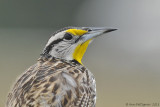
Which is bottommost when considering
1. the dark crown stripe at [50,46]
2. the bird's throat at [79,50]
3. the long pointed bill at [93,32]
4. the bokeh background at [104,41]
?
the bokeh background at [104,41]

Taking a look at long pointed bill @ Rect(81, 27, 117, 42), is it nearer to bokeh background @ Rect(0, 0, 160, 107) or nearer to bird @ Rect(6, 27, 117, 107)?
bird @ Rect(6, 27, 117, 107)

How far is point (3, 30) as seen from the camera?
17.4m

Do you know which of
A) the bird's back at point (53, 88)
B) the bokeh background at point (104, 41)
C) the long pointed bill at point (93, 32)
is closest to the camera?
the bird's back at point (53, 88)

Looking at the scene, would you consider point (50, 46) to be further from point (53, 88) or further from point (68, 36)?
point (53, 88)

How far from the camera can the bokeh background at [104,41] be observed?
8.97 metres

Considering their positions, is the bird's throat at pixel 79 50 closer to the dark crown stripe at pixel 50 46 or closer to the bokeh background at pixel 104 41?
the dark crown stripe at pixel 50 46

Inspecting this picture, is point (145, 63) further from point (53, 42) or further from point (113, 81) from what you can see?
point (53, 42)

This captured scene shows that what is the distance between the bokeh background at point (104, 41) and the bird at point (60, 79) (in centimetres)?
270

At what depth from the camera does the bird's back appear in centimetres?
344

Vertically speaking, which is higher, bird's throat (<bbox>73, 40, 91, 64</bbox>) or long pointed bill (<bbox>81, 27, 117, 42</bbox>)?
long pointed bill (<bbox>81, 27, 117, 42</bbox>)

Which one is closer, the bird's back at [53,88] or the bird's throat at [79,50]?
the bird's back at [53,88]

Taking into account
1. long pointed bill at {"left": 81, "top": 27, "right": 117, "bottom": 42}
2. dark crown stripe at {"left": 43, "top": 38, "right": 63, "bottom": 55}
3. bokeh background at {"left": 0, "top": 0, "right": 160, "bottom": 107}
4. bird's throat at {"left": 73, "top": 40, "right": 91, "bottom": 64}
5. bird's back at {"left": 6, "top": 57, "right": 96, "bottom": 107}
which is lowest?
bokeh background at {"left": 0, "top": 0, "right": 160, "bottom": 107}

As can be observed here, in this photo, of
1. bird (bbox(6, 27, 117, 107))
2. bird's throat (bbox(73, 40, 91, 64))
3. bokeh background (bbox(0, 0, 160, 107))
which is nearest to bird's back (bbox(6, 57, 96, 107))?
bird (bbox(6, 27, 117, 107))

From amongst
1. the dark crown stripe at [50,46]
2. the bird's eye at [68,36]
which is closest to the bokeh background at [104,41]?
the dark crown stripe at [50,46]
